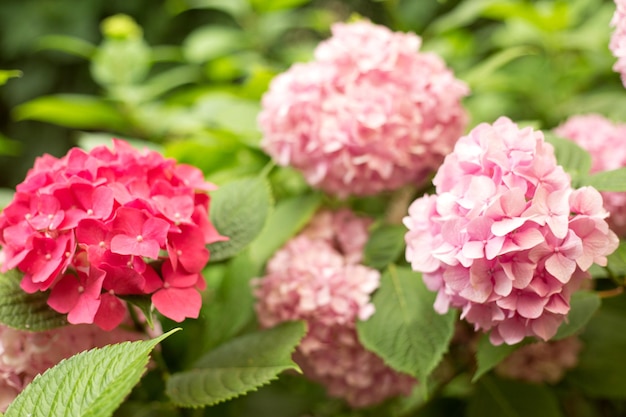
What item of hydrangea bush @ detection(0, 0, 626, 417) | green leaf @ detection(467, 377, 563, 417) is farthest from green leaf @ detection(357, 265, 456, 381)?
green leaf @ detection(467, 377, 563, 417)

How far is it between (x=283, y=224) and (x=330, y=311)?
0.51 ft

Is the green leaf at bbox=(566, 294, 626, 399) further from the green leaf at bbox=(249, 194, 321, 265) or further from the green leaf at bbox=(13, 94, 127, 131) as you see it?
the green leaf at bbox=(13, 94, 127, 131)

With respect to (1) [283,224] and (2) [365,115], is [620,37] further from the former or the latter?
(1) [283,224]

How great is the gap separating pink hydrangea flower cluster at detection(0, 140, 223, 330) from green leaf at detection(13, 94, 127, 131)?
18.6 inches

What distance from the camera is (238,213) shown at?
0.70 meters

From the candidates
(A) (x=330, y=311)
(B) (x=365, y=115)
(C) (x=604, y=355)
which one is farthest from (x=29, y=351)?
(C) (x=604, y=355)

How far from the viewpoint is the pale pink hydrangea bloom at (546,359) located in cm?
81

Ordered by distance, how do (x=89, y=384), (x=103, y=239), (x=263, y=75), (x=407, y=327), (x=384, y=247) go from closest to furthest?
(x=89, y=384) < (x=103, y=239) < (x=407, y=327) < (x=384, y=247) < (x=263, y=75)

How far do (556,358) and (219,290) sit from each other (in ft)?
1.37

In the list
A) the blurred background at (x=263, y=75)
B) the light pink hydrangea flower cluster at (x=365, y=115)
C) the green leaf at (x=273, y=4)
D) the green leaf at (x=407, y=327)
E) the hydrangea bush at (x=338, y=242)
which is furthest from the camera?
the green leaf at (x=273, y=4)

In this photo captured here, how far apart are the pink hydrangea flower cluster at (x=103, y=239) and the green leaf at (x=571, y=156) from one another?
369mm

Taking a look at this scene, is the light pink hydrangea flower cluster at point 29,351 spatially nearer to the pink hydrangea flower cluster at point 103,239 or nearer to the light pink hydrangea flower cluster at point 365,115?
the pink hydrangea flower cluster at point 103,239

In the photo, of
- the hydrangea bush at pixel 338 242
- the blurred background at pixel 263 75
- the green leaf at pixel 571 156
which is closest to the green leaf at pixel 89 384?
the hydrangea bush at pixel 338 242

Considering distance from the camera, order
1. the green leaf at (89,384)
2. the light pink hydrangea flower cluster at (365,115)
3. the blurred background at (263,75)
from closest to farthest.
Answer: the green leaf at (89,384) → the light pink hydrangea flower cluster at (365,115) → the blurred background at (263,75)
